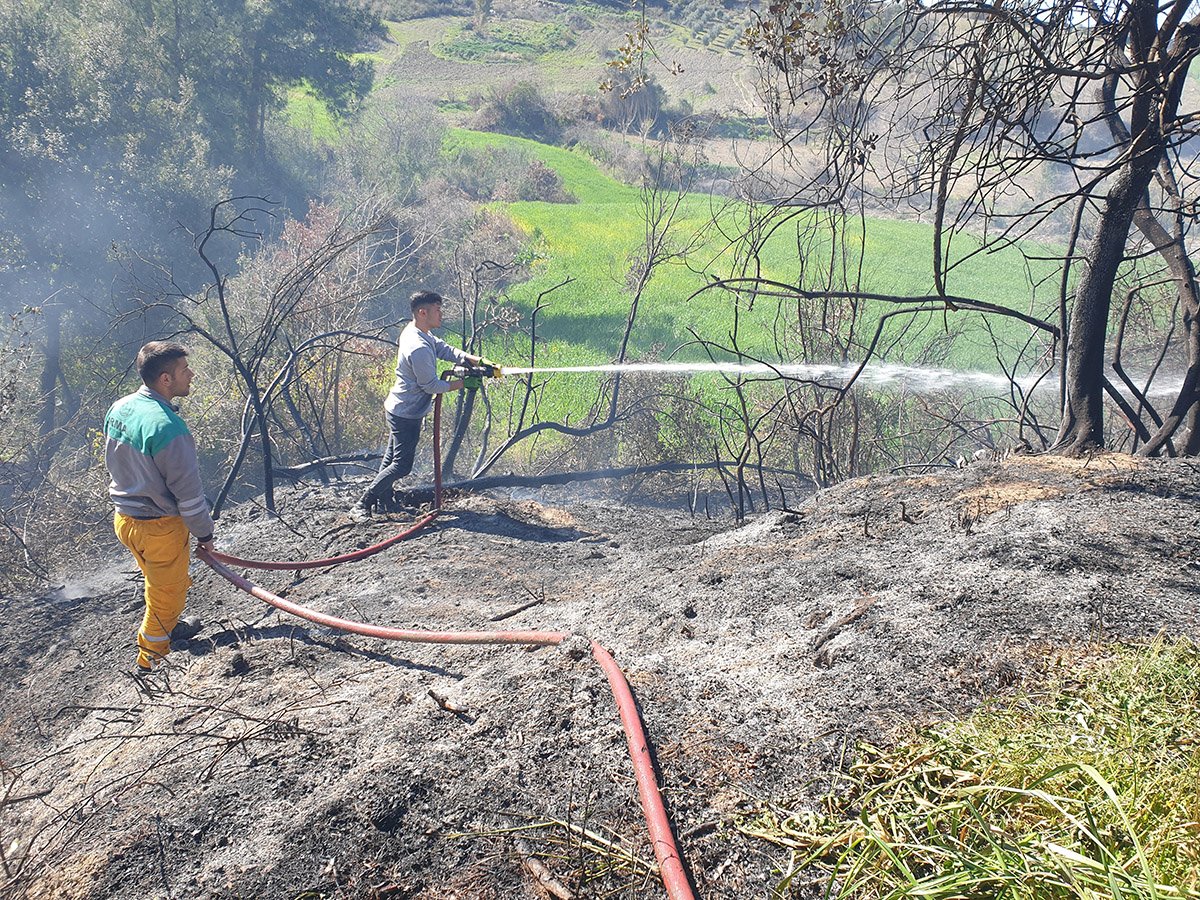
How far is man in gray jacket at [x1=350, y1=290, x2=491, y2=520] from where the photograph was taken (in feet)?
22.1

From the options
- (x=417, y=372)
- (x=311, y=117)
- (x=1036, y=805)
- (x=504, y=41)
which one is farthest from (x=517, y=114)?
(x=1036, y=805)

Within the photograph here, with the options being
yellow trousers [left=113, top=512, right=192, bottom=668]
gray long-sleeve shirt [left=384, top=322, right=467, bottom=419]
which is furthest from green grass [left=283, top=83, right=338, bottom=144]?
yellow trousers [left=113, top=512, right=192, bottom=668]

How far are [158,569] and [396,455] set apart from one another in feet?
8.75

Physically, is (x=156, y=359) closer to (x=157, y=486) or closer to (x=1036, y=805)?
(x=157, y=486)

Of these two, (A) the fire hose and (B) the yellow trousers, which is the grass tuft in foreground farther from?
(B) the yellow trousers

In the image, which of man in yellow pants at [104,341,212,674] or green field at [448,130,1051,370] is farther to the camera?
green field at [448,130,1051,370]

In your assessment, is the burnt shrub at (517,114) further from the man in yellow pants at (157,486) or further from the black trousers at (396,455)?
the man in yellow pants at (157,486)

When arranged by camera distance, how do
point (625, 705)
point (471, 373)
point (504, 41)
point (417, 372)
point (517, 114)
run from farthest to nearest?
point (504, 41), point (517, 114), point (471, 373), point (417, 372), point (625, 705)

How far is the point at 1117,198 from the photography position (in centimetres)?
445

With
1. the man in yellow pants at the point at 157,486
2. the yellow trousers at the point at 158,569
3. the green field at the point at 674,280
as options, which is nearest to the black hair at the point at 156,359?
the man in yellow pants at the point at 157,486

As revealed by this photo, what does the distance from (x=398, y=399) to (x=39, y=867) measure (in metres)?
4.68

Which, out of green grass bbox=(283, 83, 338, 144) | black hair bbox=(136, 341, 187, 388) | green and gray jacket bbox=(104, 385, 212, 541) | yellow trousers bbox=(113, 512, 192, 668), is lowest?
yellow trousers bbox=(113, 512, 192, 668)

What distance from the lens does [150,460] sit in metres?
4.47

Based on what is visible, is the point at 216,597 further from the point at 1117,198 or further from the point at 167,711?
the point at 1117,198
